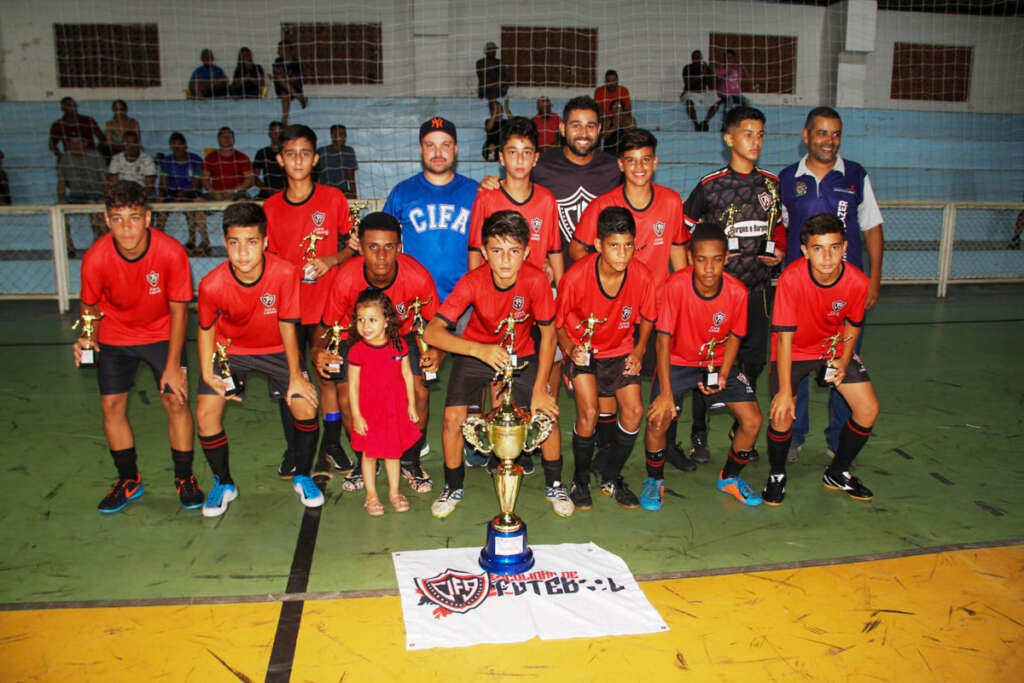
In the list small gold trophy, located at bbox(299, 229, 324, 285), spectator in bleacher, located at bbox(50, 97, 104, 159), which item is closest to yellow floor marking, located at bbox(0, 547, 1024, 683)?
small gold trophy, located at bbox(299, 229, 324, 285)

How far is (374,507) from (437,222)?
1.62m

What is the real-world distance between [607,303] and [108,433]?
2680mm

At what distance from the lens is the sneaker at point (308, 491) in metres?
4.05

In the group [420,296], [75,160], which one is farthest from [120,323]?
[75,160]

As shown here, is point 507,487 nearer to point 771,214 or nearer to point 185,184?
point 771,214

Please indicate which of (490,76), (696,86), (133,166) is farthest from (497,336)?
(696,86)

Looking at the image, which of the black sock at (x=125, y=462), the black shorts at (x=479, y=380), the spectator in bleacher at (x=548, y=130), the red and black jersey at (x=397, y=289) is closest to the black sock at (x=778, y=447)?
the black shorts at (x=479, y=380)

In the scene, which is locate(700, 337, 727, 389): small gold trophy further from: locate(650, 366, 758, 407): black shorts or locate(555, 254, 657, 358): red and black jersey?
locate(555, 254, 657, 358): red and black jersey

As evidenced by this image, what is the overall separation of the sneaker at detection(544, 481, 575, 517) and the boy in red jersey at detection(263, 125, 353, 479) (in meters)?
1.28

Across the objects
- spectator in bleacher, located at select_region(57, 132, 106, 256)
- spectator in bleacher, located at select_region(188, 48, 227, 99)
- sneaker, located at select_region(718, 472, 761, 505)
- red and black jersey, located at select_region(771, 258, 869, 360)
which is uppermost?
spectator in bleacher, located at select_region(188, 48, 227, 99)

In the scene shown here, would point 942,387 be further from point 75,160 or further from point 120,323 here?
point 75,160

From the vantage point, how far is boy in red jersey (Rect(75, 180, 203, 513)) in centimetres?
382

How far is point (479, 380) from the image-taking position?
4031 millimetres

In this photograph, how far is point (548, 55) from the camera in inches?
520
